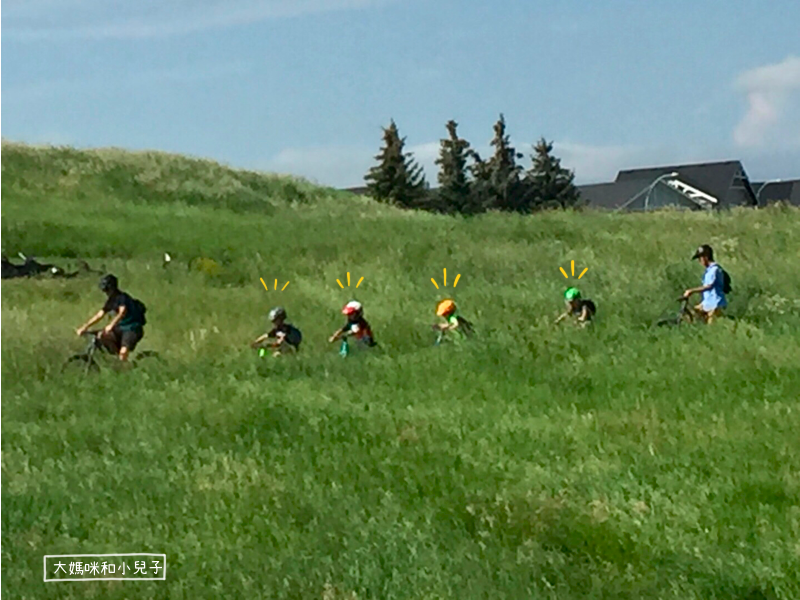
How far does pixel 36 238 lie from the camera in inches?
196

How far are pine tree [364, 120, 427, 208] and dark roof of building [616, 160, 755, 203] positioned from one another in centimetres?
91

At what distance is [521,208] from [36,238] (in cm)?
221

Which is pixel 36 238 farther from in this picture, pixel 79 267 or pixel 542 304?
pixel 542 304

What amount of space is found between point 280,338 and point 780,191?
226 centimetres

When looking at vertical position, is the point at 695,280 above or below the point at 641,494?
above

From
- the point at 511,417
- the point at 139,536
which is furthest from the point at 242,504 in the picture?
the point at 511,417

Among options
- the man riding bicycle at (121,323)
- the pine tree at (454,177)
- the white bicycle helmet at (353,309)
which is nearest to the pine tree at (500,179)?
the pine tree at (454,177)

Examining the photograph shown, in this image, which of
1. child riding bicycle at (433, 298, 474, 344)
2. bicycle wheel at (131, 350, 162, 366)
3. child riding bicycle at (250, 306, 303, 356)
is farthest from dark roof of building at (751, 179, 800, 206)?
bicycle wheel at (131, 350, 162, 366)

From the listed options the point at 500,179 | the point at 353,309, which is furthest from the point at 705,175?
the point at 353,309

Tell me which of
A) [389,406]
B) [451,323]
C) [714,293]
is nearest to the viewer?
[389,406]

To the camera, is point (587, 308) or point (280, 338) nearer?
point (587, 308)

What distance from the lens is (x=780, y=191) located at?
15.5 feet

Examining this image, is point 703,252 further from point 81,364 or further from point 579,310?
point 81,364

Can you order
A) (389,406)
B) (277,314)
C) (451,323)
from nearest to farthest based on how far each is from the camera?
1. (389,406)
2. (451,323)
3. (277,314)
